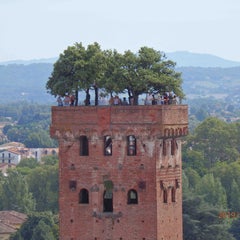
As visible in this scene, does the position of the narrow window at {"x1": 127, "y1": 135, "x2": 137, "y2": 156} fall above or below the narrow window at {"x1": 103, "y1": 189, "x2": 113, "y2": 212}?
above

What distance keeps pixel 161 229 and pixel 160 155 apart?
7.95 ft

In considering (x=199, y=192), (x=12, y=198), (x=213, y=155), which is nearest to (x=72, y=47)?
(x=199, y=192)

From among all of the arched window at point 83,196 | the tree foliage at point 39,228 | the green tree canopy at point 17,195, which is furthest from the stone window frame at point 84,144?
the green tree canopy at point 17,195

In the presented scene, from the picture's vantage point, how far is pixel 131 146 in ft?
147

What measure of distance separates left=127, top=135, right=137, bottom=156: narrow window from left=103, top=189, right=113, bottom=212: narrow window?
1486 millimetres

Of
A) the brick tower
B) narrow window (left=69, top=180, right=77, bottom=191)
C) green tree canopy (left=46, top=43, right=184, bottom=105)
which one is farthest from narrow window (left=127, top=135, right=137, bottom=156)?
narrow window (left=69, top=180, right=77, bottom=191)

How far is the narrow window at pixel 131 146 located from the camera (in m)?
44.6

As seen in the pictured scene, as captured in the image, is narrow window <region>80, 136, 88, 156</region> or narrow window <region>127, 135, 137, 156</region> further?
narrow window <region>80, 136, 88, 156</region>

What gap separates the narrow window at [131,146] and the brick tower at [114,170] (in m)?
0.01

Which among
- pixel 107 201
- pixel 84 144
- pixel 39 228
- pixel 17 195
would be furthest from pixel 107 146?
pixel 17 195

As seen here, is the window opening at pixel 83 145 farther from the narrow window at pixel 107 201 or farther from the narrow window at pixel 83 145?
the narrow window at pixel 107 201

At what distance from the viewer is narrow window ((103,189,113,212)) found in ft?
147

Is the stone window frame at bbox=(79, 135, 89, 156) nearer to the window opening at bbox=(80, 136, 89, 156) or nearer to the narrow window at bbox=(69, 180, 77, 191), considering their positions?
the window opening at bbox=(80, 136, 89, 156)

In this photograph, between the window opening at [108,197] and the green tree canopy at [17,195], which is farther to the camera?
the green tree canopy at [17,195]
